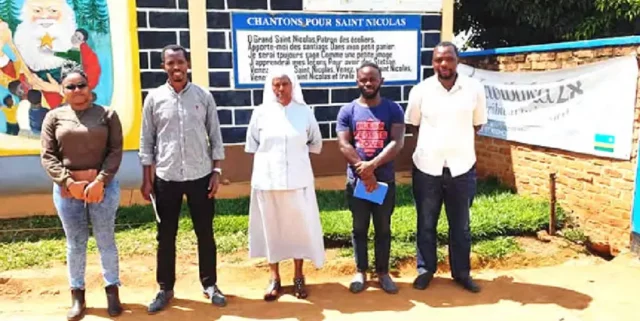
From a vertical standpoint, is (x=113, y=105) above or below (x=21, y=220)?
above

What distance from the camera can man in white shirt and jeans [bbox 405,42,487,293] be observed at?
392cm

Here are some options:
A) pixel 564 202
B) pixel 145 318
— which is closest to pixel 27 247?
pixel 145 318

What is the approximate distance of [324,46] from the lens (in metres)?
7.18

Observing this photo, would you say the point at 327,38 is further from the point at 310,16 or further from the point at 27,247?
the point at 27,247

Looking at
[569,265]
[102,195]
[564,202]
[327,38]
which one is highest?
[327,38]

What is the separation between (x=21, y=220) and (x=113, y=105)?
1663mm

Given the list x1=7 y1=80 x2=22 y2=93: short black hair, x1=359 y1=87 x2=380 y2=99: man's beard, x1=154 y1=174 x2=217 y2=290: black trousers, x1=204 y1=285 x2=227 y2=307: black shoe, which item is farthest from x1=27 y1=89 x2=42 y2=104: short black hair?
x1=359 y1=87 x2=380 y2=99: man's beard

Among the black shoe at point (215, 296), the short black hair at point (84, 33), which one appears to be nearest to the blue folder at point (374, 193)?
the black shoe at point (215, 296)

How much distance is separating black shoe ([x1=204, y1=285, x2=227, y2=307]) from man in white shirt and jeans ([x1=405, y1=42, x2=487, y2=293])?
5.18ft

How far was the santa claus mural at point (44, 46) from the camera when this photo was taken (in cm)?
625

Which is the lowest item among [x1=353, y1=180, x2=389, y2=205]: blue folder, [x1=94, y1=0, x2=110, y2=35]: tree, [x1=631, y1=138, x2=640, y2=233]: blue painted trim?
[x1=631, y1=138, x2=640, y2=233]: blue painted trim

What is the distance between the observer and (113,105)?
6.63 metres

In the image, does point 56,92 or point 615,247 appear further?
point 56,92

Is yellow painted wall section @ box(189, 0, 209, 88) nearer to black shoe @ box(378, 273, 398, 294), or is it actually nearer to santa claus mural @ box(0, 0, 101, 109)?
santa claus mural @ box(0, 0, 101, 109)
